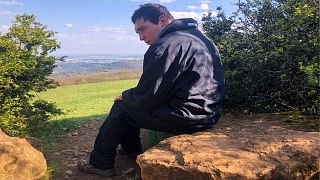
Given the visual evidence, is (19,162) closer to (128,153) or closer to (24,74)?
(128,153)

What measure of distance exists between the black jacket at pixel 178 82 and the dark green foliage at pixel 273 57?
150cm

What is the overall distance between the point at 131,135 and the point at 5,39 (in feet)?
13.1

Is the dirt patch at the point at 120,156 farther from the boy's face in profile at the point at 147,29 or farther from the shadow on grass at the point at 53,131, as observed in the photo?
the boy's face in profile at the point at 147,29

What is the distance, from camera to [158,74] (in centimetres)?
450

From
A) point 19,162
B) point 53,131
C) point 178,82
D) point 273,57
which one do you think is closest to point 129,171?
point 19,162

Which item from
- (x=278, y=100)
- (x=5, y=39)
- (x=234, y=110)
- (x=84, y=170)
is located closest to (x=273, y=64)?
(x=278, y=100)

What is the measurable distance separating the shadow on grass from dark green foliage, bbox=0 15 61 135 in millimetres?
200

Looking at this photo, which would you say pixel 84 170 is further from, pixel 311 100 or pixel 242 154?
pixel 311 100

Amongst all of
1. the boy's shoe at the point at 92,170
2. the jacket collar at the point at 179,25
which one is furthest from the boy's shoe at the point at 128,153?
the jacket collar at the point at 179,25

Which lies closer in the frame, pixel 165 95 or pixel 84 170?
pixel 165 95

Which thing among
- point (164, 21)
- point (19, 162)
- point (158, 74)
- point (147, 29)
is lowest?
point (19, 162)

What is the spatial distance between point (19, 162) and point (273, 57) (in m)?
4.25

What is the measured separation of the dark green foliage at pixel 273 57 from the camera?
5898 mm

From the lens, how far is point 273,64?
253 inches
